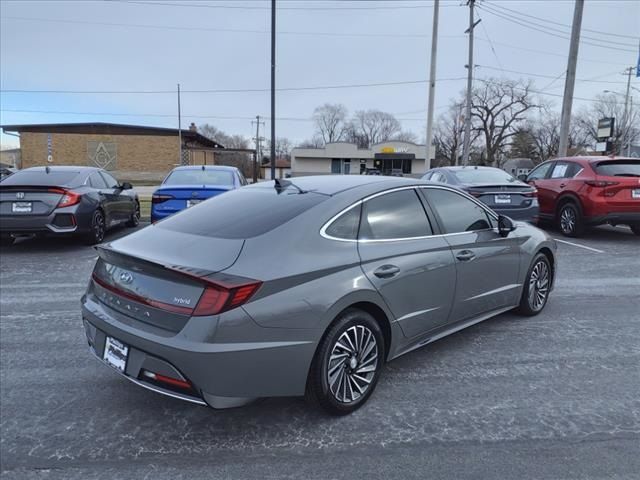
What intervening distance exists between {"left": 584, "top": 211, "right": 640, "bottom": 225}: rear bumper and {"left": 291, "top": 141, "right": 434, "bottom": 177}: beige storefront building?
53061 millimetres

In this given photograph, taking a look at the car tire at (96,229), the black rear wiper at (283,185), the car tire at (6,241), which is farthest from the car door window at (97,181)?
the black rear wiper at (283,185)

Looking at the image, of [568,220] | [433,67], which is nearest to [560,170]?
→ [568,220]

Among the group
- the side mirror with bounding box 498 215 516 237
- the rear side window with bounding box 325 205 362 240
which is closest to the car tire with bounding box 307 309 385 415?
the rear side window with bounding box 325 205 362 240

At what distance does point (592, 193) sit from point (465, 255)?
6.55m

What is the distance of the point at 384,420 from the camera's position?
286cm

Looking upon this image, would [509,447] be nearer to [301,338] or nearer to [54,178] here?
[301,338]

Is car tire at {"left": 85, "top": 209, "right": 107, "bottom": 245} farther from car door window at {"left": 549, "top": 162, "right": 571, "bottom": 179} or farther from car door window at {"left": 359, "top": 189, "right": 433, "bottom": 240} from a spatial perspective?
car door window at {"left": 549, "top": 162, "right": 571, "bottom": 179}

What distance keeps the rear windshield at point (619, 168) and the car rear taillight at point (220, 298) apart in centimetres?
871

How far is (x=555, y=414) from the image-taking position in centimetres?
292

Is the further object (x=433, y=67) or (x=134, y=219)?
(x=433, y=67)

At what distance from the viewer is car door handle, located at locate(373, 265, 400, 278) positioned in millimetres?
2973

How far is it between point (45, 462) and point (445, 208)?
10.4ft

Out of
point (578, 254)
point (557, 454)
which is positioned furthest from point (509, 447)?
point (578, 254)

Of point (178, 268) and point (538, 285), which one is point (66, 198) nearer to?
point (178, 268)
